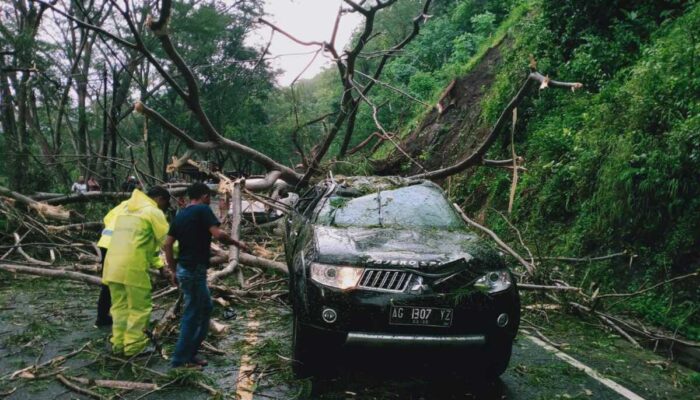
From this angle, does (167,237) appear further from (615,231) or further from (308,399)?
(615,231)

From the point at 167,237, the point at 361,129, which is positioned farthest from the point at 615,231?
the point at 361,129

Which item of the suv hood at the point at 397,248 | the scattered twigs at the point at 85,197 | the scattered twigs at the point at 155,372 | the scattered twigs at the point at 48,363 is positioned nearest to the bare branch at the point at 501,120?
the suv hood at the point at 397,248

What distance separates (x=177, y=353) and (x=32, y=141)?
19229mm

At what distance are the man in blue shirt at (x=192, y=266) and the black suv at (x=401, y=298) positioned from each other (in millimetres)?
845

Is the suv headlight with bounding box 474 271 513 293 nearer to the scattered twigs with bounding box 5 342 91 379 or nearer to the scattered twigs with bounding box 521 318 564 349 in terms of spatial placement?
the scattered twigs with bounding box 521 318 564 349

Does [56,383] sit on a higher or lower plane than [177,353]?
lower

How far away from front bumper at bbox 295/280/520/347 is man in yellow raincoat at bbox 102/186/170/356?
1.86m

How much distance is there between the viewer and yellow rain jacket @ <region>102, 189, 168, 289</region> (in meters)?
4.95

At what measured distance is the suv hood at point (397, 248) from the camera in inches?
167

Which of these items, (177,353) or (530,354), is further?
(530,354)

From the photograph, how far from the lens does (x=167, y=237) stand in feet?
15.8

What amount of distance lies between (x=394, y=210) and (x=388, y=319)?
1828mm

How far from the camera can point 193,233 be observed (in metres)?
4.73

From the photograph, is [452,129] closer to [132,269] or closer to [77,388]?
[132,269]
